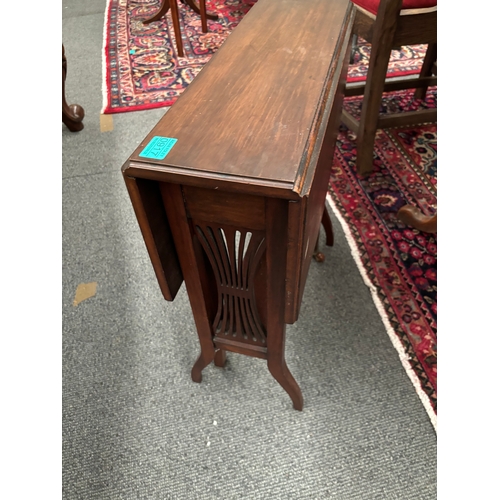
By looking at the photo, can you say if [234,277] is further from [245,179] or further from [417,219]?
[417,219]

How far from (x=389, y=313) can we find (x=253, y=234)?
837 millimetres

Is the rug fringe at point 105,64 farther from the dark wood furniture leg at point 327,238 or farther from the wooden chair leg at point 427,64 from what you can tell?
the wooden chair leg at point 427,64

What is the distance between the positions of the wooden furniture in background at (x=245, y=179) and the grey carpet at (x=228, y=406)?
23 cm

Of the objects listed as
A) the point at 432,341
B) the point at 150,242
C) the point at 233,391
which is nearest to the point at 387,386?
the point at 432,341

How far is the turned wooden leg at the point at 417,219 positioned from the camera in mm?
1513

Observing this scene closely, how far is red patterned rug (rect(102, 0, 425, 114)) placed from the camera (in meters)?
2.41

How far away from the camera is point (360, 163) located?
71.2 inches

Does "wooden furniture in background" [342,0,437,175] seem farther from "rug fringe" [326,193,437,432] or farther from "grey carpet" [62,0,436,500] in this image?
"grey carpet" [62,0,436,500]

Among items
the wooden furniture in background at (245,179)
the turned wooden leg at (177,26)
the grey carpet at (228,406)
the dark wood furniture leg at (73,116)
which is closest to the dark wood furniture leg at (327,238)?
the grey carpet at (228,406)

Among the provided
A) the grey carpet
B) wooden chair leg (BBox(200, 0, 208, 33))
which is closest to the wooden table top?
the grey carpet

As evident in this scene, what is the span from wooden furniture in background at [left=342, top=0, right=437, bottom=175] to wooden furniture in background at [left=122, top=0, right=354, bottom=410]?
604 mm

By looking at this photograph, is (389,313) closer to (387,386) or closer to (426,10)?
(387,386)

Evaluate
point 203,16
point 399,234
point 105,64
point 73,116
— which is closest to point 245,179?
Result: point 399,234

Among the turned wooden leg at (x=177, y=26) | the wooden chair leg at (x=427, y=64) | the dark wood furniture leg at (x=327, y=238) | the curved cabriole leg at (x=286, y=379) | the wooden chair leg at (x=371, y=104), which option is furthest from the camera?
the turned wooden leg at (x=177, y=26)
